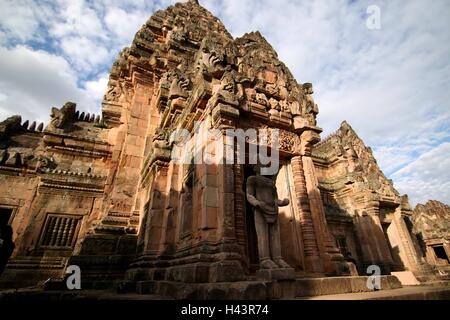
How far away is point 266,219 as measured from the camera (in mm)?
4328

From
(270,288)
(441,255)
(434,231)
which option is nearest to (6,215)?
(270,288)

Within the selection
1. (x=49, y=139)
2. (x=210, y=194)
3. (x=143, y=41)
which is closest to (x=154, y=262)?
(x=210, y=194)

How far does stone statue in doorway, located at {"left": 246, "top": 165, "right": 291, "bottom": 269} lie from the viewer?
13.5ft

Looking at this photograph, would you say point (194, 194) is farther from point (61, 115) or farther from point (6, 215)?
point (61, 115)

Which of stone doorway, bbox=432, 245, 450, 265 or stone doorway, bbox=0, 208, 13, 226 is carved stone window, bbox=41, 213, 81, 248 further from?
stone doorway, bbox=432, 245, 450, 265

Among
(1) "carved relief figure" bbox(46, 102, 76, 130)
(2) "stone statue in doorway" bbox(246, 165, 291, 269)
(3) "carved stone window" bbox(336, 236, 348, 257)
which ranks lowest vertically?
(2) "stone statue in doorway" bbox(246, 165, 291, 269)

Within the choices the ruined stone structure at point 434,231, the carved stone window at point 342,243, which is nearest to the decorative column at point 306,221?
the carved stone window at point 342,243

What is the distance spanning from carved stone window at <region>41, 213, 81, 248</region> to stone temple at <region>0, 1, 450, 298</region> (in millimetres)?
38

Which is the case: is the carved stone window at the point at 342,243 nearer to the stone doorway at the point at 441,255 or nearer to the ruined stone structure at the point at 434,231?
the ruined stone structure at the point at 434,231

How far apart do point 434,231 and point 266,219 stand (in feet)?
74.7

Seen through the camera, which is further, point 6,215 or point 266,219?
point 6,215

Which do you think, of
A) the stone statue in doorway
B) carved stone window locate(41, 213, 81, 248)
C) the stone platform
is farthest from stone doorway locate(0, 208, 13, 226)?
the stone statue in doorway
